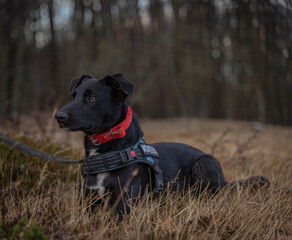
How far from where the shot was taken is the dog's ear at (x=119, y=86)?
2.39 meters

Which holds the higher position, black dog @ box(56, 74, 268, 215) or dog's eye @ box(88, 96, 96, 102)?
dog's eye @ box(88, 96, 96, 102)

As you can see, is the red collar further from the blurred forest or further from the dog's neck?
the blurred forest

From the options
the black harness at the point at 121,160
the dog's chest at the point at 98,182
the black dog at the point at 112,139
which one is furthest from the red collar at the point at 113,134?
the dog's chest at the point at 98,182

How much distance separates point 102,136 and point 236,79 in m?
23.6

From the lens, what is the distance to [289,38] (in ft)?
15.9

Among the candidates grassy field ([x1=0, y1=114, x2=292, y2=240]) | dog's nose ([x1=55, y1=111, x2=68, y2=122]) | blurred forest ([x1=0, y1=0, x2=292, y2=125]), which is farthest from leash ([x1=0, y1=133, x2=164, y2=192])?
blurred forest ([x1=0, y1=0, x2=292, y2=125])

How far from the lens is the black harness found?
2312 mm

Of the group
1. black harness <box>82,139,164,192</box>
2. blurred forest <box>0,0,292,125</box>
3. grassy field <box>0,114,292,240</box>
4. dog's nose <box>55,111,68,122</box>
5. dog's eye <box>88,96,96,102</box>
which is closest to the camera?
grassy field <box>0,114,292,240</box>

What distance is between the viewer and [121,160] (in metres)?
2.31

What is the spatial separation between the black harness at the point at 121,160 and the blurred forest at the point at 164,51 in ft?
11.1

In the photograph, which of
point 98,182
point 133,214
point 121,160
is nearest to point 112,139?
point 121,160

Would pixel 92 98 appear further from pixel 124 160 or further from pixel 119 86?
pixel 124 160

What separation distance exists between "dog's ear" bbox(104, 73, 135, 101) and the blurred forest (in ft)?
10.7

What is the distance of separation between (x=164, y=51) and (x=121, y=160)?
16.6 meters
